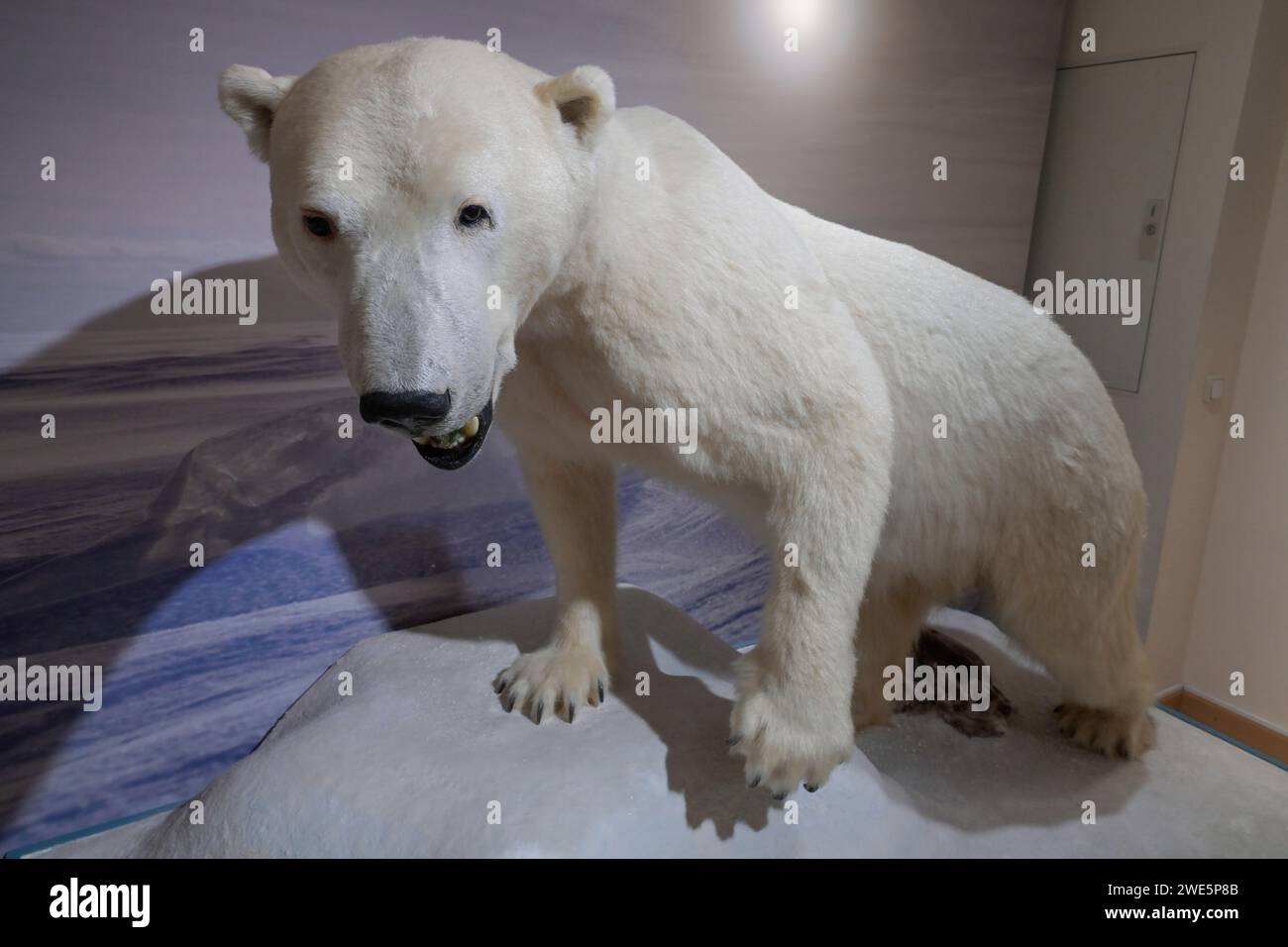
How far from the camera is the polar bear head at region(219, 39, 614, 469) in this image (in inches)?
44.8

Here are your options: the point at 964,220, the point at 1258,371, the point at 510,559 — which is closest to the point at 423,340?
the point at 510,559

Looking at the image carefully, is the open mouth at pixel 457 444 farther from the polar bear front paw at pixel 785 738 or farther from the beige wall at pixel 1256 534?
the beige wall at pixel 1256 534

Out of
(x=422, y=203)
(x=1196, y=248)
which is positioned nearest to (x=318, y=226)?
(x=422, y=203)

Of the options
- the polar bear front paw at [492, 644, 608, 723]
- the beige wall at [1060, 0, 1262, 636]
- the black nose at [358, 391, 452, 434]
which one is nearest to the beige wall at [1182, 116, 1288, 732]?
the beige wall at [1060, 0, 1262, 636]

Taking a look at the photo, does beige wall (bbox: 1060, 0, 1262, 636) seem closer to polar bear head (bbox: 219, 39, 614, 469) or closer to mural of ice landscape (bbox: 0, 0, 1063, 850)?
mural of ice landscape (bbox: 0, 0, 1063, 850)

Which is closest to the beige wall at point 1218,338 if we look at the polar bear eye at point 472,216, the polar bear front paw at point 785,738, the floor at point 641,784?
the floor at point 641,784

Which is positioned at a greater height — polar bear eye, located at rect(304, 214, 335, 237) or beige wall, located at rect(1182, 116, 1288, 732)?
polar bear eye, located at rect(304, 214, 335, 237)

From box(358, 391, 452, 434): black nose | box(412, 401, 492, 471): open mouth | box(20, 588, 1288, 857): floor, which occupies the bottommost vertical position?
box(20, 588, 1288, 857): floor

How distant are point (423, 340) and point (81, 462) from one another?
1.14 meters

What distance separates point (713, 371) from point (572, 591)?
0.75m

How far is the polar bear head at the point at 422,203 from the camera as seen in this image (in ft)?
3.74

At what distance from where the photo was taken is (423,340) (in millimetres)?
1125

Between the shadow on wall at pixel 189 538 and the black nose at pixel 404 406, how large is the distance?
39.3 inches

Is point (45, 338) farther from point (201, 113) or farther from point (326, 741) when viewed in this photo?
point (326, 741)
